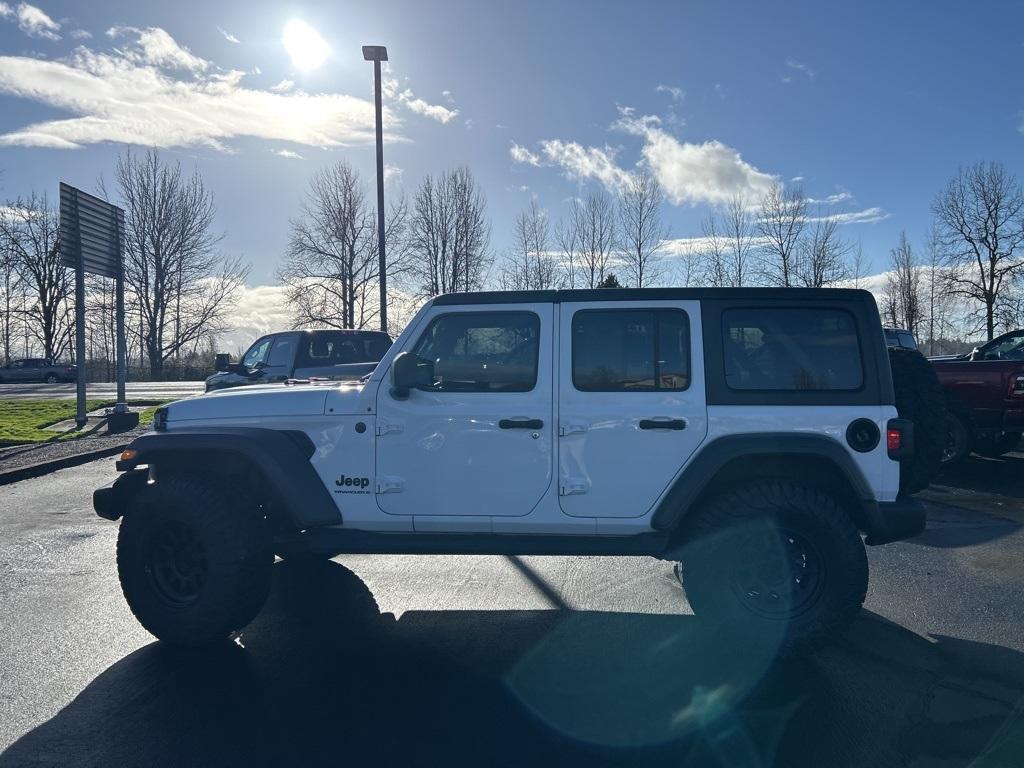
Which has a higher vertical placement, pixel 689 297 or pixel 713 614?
pixel 689 297

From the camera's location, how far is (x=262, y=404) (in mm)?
4832

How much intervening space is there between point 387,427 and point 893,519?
2.87m

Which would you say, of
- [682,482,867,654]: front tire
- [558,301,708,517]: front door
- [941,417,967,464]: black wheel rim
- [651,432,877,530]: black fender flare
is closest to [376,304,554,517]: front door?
[558,301,708,517]: front door

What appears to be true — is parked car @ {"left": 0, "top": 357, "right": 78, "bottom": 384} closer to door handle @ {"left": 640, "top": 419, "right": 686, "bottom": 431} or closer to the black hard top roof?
the black hard top roof

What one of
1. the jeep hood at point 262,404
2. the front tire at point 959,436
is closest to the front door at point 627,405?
the jeep hood at point 262,404

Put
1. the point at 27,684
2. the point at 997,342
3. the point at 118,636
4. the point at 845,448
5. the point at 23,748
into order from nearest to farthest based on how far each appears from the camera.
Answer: the point at 23,748
the point at 27,684
the point at 845,448
the point at 118,636
the point at 997,342

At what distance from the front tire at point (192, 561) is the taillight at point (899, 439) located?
357 centimetres

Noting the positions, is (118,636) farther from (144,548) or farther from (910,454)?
(910,454)

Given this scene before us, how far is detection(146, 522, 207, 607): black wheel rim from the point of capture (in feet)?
15.5

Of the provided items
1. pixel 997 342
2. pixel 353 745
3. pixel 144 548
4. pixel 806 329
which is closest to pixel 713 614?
pixel 806 329

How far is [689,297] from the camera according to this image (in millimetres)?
4695

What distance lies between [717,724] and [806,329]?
224 centimetres

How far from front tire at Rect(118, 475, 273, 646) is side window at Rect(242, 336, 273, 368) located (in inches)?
327

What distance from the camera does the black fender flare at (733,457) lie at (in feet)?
14.5
